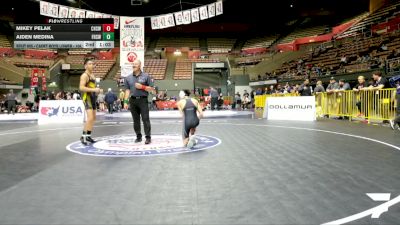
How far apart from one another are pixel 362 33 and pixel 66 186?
1129 inches

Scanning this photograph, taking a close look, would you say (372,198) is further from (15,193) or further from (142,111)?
(142,111)

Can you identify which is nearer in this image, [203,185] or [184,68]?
[203,185]

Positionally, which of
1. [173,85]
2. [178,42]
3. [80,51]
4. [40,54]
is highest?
[178,42]

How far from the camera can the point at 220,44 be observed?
149 feet

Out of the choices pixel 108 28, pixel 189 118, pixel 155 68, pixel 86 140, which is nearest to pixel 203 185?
pixel 189 118

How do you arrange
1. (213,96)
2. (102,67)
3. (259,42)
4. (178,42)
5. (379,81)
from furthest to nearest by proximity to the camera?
(178,42) < (259,42) < (102,67) < (213,96) < (379,81)

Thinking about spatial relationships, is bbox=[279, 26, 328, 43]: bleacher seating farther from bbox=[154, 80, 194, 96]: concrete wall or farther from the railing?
the railing

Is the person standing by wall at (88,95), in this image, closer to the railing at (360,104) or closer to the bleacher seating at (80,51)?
the railing at (360,104)

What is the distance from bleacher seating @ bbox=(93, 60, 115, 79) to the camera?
130 feet

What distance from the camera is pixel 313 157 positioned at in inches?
192

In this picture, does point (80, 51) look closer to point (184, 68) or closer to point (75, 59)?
point (75, 59)

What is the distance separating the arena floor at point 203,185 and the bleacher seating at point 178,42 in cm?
4024
